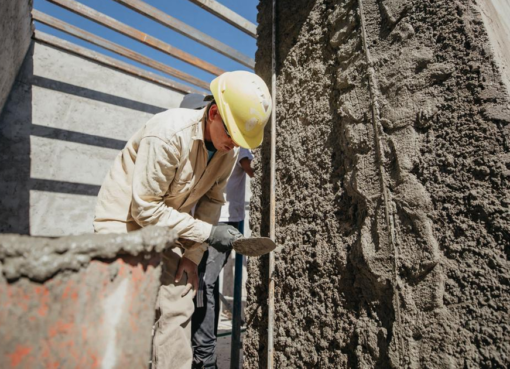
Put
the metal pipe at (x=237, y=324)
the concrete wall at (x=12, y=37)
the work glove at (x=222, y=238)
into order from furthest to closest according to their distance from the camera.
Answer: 1. the concrete wall at (x=12, y=37)
2. the metal pipe at (x=237, y=324)
3. the work glove at (x=222, y=238)

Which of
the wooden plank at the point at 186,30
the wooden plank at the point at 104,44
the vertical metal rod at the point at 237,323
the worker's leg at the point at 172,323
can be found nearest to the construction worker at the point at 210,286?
the vertical metal rod at the point at 237,323

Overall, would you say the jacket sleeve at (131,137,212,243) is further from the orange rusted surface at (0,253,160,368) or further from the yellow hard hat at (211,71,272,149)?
the orange rusted surface at (0,253,160,368)

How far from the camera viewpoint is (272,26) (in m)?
1.91

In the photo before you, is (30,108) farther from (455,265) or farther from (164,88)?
(455,265)

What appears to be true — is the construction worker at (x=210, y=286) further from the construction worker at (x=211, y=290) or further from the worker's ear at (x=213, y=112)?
the worker's ear at (x=213, y=112)

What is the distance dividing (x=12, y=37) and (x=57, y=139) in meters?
1.44

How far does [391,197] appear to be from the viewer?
1166mm

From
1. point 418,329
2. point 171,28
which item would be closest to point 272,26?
point 418,329

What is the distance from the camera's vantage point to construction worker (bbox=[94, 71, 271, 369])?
56.9 inches

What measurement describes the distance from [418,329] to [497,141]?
0.63m

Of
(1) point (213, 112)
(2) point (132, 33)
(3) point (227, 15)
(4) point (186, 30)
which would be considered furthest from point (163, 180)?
(2) point (132, 33)

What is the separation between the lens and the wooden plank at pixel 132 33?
3.71 meters

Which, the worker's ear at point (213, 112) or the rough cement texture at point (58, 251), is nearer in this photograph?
the rough cement texture at point (58, 251)

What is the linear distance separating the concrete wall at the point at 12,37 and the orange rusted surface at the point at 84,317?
306cm
